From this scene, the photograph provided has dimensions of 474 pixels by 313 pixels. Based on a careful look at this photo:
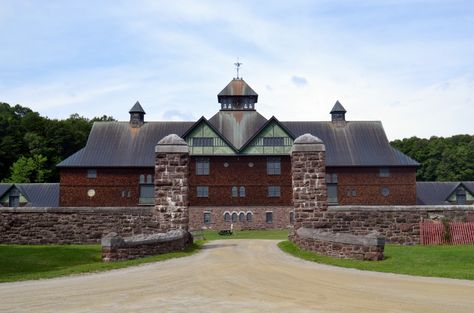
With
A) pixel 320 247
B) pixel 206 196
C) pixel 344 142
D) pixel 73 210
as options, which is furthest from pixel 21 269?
pixel 344 142

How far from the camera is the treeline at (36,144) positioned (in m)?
72.1

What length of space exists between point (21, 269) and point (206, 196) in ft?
126

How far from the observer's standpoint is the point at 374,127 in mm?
56344

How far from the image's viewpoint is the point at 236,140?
5331 centimetres

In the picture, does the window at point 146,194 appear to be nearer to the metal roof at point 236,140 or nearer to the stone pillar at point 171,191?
the metal roof at point 236,140

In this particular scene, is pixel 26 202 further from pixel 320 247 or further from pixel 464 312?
pixel 464 312

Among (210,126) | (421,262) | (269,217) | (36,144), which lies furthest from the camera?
(36,144)

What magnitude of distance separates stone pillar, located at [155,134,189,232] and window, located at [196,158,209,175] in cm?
3236

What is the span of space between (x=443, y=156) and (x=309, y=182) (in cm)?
7881

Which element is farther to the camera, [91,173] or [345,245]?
[91,173]

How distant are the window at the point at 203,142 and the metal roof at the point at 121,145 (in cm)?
403

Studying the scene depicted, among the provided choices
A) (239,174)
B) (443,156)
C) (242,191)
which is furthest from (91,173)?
(443,156)

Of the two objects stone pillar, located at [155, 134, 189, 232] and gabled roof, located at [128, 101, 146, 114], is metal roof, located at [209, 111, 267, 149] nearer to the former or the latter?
gabled roof, located at [128, 101, 146, 114]

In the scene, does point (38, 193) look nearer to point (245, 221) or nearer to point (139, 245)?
point (245, 221)
